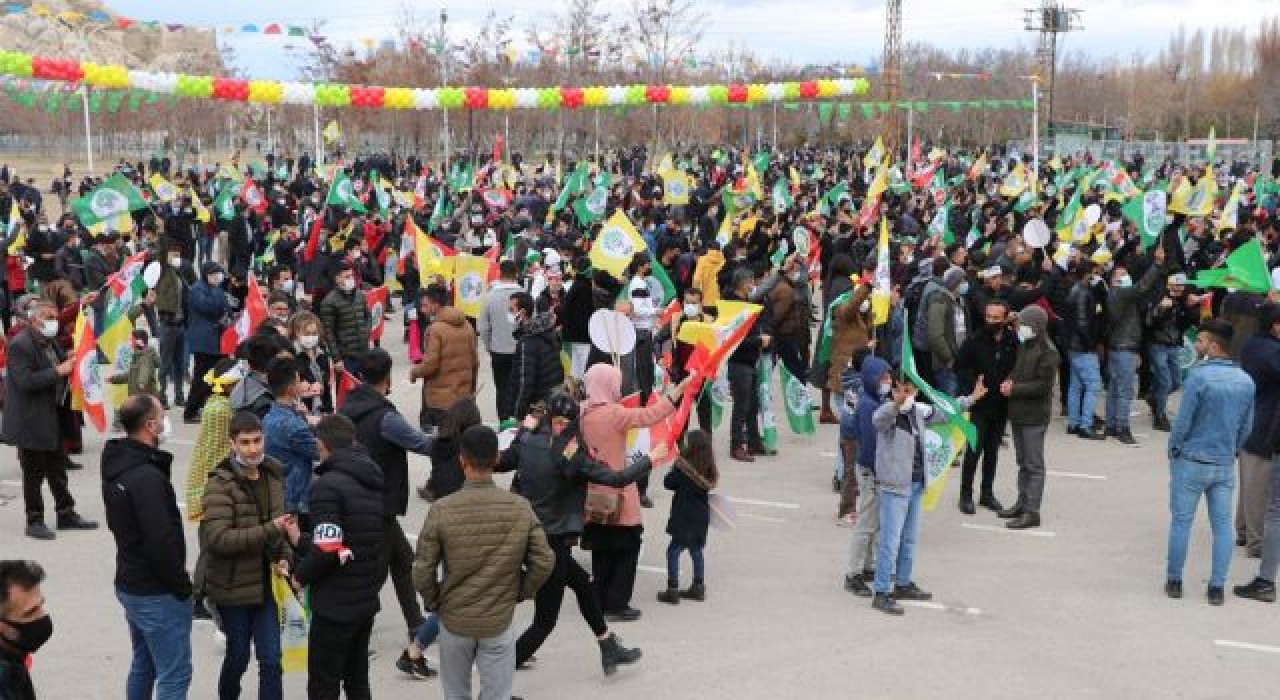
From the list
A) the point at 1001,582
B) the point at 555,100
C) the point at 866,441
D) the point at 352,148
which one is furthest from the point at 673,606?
the point at 352,148

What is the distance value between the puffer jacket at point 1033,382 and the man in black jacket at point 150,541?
623cm

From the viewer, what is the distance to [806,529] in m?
9.86

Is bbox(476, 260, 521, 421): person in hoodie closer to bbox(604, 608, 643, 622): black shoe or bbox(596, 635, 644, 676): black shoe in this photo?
bbox(604, 608, 643, 622): black shoe

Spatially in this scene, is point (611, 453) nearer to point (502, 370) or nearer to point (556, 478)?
point (556, 478)

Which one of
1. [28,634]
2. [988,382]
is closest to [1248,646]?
[988,382]

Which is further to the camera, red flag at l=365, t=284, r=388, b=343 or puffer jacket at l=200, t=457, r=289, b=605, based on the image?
red flag at l=365, t=284, r=388, b=343

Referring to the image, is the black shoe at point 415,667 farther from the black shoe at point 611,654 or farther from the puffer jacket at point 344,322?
the puffer jacket at point 344,322

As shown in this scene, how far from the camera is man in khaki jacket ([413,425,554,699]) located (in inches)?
215

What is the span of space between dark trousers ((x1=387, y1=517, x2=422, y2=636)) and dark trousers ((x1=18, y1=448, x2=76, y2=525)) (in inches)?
132

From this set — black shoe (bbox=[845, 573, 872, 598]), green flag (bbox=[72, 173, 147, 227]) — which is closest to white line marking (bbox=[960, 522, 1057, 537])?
black shoe (bbox=[845, 573, 872, 598])

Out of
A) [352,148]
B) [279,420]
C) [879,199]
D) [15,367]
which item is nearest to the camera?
[279,420]

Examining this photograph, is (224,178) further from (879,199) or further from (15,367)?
(15,367)

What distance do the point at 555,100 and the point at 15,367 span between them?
2473cm

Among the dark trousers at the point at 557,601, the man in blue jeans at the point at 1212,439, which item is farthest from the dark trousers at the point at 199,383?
the man in blue jeans at the point at 1212,439
